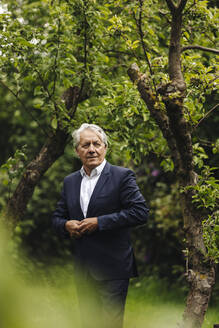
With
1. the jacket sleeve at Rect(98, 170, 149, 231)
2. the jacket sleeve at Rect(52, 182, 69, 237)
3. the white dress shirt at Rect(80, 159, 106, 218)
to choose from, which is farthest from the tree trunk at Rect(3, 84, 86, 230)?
the jacket sleeve at Rect(98, 170, 149, 231)

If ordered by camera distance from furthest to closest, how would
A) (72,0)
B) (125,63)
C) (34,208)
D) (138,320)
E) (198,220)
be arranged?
(34,208)
(125,63)
(72,0)
(198,220)
(138,320)

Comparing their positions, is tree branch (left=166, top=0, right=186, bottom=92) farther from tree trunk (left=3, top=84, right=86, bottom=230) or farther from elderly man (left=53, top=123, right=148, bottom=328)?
tree trunk (left=3, top=84, right=86, bottom=230)

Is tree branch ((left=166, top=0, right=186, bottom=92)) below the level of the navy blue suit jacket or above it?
above

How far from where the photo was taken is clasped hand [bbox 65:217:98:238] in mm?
2973

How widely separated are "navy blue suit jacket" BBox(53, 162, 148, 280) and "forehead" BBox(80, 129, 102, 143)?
224mm

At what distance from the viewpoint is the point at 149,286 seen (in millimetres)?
6820

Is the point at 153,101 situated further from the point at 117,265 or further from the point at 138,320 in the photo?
the point at 138,320

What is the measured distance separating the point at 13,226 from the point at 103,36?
2224 millimetres

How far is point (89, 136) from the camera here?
10.7 ft

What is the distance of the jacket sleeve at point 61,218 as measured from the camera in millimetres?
3244

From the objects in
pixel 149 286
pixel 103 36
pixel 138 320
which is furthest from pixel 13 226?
pixel 138 320

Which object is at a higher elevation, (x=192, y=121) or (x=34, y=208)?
(x=192, y=121)

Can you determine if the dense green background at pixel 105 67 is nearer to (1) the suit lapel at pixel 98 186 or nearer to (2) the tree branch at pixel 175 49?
(2) the tree branch at pixel 175 49

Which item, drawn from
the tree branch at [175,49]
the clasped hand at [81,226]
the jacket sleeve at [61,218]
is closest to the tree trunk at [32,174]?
the jacket sleeve at [61,218]
